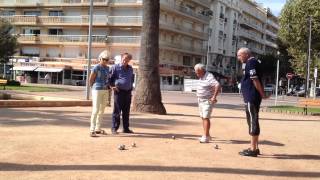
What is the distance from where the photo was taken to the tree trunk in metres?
18.1

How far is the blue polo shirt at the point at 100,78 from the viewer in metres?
11.3

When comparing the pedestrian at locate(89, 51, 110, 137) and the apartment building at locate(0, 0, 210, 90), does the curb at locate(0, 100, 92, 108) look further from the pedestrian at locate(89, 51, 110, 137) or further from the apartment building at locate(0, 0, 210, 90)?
the apartment building at locate(0, 0, 210, 90)

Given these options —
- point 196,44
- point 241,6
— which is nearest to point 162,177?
point 196,44

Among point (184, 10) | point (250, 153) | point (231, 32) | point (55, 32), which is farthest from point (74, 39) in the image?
point (250, 153)

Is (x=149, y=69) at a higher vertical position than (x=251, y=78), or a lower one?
higher

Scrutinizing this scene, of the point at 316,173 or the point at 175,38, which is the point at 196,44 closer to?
the point at 175,38

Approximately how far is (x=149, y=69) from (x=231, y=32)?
8252cm

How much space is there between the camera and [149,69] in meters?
18.3

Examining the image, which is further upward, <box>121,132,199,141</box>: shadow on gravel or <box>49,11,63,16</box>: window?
<box>49,11,63,16</box>: window

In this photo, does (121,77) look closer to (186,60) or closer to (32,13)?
(32,13)

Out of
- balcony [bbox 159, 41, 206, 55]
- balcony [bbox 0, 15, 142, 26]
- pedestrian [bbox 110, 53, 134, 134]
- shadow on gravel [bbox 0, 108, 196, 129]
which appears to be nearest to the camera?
pedestrian [bbox 110, 53, 134, 134]

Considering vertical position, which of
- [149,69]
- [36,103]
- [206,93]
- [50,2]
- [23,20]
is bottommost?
[36,103]

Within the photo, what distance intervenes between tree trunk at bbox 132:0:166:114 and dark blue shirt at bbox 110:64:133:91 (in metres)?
6.28

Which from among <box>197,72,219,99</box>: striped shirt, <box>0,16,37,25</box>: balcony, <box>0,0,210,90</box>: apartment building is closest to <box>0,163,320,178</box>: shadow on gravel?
<box>197,72,219,99</box>: striped shirt
